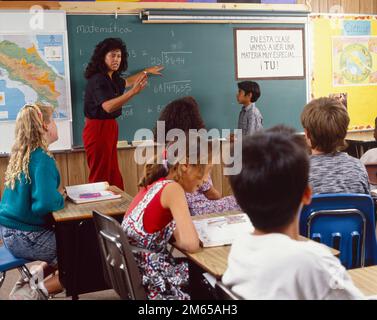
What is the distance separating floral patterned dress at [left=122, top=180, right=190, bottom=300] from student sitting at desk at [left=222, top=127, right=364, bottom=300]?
0.79 meters

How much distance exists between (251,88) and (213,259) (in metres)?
3.51

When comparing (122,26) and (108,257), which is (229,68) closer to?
(122,26)

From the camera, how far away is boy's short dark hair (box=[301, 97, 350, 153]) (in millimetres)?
2309

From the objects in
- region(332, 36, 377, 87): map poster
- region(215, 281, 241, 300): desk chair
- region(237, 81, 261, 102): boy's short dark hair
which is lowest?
region(215, 281, 241, 300): desk chair

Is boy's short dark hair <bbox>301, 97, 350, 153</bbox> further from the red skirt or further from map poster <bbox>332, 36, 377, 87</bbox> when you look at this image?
map poster <bbox>332, 36, 377, 87</bbox>

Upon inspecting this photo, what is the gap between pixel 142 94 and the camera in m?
4.84

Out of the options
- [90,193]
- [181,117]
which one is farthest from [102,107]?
[181,117]

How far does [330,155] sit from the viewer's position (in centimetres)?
232

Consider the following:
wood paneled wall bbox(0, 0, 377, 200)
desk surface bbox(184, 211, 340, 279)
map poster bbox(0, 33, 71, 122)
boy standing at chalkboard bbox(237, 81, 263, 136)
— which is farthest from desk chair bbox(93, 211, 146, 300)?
boy standing at chalkboard bbox(237, 81, 263, 136)

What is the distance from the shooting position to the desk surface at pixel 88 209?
263cm

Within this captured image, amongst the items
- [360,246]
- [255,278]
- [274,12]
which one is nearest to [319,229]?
[360,246]

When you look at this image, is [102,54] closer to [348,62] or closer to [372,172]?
[372,172]

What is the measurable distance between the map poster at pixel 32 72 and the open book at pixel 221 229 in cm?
267
